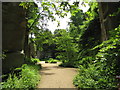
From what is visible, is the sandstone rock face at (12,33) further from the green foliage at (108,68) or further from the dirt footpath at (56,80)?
the green foliage at (108,68)

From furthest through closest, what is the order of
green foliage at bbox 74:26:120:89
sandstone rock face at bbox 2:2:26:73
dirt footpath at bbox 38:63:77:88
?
sandstone rock face at bbox 2:2:26:73 < dirt footpath at bbox 38:63:77:88 < green foliage at bbox 74:26:120:89

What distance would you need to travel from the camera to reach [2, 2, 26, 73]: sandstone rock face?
904cm

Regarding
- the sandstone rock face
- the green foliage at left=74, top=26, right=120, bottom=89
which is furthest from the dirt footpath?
the sandstone rock face

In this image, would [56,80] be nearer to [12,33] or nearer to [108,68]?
[108,68]

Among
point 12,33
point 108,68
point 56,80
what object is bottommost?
point 56,80

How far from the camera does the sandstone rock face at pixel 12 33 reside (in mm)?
9039

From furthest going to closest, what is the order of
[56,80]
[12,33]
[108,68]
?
[12,33] → [56,80] → [108,68]

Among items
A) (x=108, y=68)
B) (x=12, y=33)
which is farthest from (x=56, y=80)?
(x=12, y=33)

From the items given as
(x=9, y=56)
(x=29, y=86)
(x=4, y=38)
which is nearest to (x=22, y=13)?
(x=4, y=38)

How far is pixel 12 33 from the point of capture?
9.61 meters

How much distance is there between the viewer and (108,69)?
6430 millimetres

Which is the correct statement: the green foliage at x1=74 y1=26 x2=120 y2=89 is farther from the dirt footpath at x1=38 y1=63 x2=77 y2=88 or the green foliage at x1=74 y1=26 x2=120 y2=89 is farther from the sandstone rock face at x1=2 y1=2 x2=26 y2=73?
the sandstone rock face at x1=2 y1=2 x2=26 y2=73

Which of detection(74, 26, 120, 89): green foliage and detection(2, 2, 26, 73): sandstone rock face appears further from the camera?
detection(2, 2, 26, 73): sandstone rock face

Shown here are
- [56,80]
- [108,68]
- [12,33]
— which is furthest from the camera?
[12,33]
